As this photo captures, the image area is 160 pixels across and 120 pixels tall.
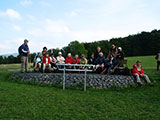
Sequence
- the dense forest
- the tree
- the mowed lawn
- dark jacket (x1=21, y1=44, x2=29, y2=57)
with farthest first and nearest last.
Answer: the tree
the dense forest
dark jacket (x1=21, y1=44, x2=29, y2=57)
the mowed lawn

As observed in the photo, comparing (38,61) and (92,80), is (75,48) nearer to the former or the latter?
(38,61)

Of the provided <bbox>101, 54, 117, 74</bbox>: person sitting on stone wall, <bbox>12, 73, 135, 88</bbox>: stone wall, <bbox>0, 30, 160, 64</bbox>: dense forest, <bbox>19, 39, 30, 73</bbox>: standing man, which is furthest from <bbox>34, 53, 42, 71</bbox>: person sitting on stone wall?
<bbox>0, 30, 160, 64</bbox>: dense forest

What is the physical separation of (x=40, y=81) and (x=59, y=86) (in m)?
1.25

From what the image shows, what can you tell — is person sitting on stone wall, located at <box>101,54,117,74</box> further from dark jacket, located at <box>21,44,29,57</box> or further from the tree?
the tree

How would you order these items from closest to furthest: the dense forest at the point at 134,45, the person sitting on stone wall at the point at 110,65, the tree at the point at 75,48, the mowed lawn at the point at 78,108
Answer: the mowed lawn at the point at 78,108, the person sitting on stone wall at the point at 110,65, the dense forest at the point at 134,45, the tree at the point at 75,48

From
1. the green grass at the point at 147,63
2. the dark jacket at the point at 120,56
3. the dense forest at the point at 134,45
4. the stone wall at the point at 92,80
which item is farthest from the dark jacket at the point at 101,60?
the dense forest at the point at 134,45

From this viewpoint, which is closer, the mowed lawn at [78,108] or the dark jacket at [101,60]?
the mowed lawn at [78,108]

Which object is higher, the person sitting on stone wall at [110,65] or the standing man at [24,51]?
the standing man at [24,51]

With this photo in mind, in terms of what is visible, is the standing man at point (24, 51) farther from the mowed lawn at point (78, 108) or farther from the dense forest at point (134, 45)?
the dense forest at point (134, 45)

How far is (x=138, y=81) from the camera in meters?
8.20

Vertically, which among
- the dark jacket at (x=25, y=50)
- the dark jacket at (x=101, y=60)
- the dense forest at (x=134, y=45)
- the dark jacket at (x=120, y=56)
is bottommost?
the dark jacket at (x=101, y=60)

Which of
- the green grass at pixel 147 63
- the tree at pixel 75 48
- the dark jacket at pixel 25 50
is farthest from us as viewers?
the tree at pixel 75 48

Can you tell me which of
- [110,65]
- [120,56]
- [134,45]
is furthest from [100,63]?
[134,45]

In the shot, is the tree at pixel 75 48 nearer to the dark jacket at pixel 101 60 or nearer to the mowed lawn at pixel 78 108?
the dark jacket at pixel 101 60
